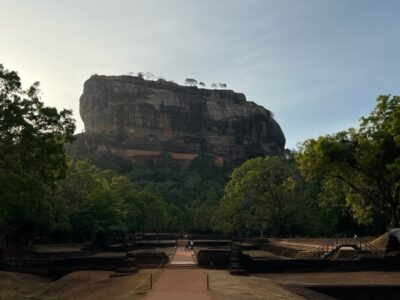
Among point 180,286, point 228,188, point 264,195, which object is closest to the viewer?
point 180,286

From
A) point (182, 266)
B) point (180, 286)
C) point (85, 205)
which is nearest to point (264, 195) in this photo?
point (85, 205)

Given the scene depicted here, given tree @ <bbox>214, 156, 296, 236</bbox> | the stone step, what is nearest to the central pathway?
the stone step

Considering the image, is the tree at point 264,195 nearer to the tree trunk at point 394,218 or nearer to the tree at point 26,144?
the tree trunk at point 394,218

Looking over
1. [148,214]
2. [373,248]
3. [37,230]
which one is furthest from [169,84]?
[373,248]

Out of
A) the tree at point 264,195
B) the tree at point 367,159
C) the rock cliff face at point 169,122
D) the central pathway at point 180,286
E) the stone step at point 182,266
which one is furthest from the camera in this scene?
the rock cliff face at point 169,122

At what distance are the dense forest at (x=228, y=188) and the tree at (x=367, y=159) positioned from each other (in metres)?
0.07

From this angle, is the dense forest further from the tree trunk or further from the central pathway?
the central pathway

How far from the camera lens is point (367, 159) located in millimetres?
33125

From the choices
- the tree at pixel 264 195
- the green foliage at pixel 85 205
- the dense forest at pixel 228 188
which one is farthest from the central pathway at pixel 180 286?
the tree at pixel 264 195

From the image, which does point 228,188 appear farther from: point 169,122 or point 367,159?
point 169,122

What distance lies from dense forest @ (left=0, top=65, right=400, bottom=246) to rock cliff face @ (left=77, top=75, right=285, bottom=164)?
67.7 meters

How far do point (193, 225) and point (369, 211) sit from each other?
54.4m

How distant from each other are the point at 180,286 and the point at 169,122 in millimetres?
137296

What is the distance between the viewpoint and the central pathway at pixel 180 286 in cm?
1479
